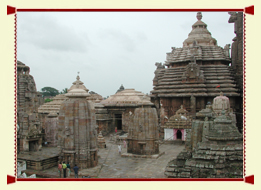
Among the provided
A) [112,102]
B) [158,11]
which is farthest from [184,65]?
[158,11]

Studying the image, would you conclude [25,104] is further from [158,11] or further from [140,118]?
[158,11]

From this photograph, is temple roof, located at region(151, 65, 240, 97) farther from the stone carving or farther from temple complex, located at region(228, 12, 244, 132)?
temple complex, located at region(228, 12, 244, 132)

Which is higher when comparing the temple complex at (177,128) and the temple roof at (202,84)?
the temple roof at (202,84)

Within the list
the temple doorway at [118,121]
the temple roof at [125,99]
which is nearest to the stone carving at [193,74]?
the temple roof at [125,99]

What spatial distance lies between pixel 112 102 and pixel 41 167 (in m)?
19.6

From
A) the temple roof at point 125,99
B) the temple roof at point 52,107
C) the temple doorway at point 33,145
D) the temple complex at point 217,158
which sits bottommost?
the temple doorway at point 33,145

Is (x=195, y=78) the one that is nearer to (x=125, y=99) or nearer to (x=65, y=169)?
(x=125, y=99)

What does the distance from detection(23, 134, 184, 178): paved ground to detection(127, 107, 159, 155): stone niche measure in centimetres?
88

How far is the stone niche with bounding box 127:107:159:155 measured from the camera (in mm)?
21594

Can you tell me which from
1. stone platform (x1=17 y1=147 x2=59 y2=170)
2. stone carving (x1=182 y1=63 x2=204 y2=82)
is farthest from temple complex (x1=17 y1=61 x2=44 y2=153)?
stone carving (x1=182 y1=63 x2=204 y2=82)

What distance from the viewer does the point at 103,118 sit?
115ft

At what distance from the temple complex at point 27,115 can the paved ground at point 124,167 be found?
339cm

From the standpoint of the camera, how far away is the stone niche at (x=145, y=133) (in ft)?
70.8

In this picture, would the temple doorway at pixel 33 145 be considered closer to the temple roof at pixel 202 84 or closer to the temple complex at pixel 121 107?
the temple complex at pixel 121 107
